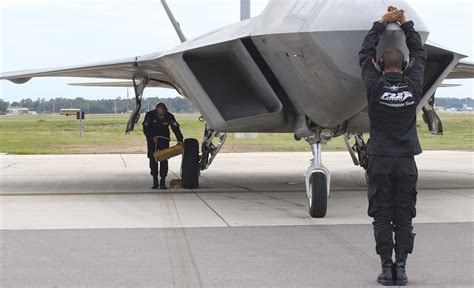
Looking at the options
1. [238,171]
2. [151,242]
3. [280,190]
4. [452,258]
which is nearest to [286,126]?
[280,190]

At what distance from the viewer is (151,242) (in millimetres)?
7062

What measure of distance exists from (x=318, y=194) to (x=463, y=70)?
437 cm

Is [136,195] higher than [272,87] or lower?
lower

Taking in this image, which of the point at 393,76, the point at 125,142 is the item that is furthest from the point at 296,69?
the point at 125,142

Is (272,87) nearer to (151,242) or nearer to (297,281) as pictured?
(151,242)

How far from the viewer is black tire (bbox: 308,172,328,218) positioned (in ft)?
27.8

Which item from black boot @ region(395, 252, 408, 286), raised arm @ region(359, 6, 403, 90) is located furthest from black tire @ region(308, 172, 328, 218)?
black boot @ region(395, 252, 408, 286)

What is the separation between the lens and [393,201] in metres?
5.57

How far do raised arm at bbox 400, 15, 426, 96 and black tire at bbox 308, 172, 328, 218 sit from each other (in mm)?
2810

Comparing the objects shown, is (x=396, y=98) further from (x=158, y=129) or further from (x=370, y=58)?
(x=158, y=129)

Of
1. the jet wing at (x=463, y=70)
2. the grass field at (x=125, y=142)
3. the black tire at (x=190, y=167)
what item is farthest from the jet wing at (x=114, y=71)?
the grass field at (x=125, y=142)

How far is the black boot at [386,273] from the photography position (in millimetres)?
5320

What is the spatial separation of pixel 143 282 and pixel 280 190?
7.04 meters

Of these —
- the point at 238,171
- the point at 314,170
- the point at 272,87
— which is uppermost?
the point at 272,87
